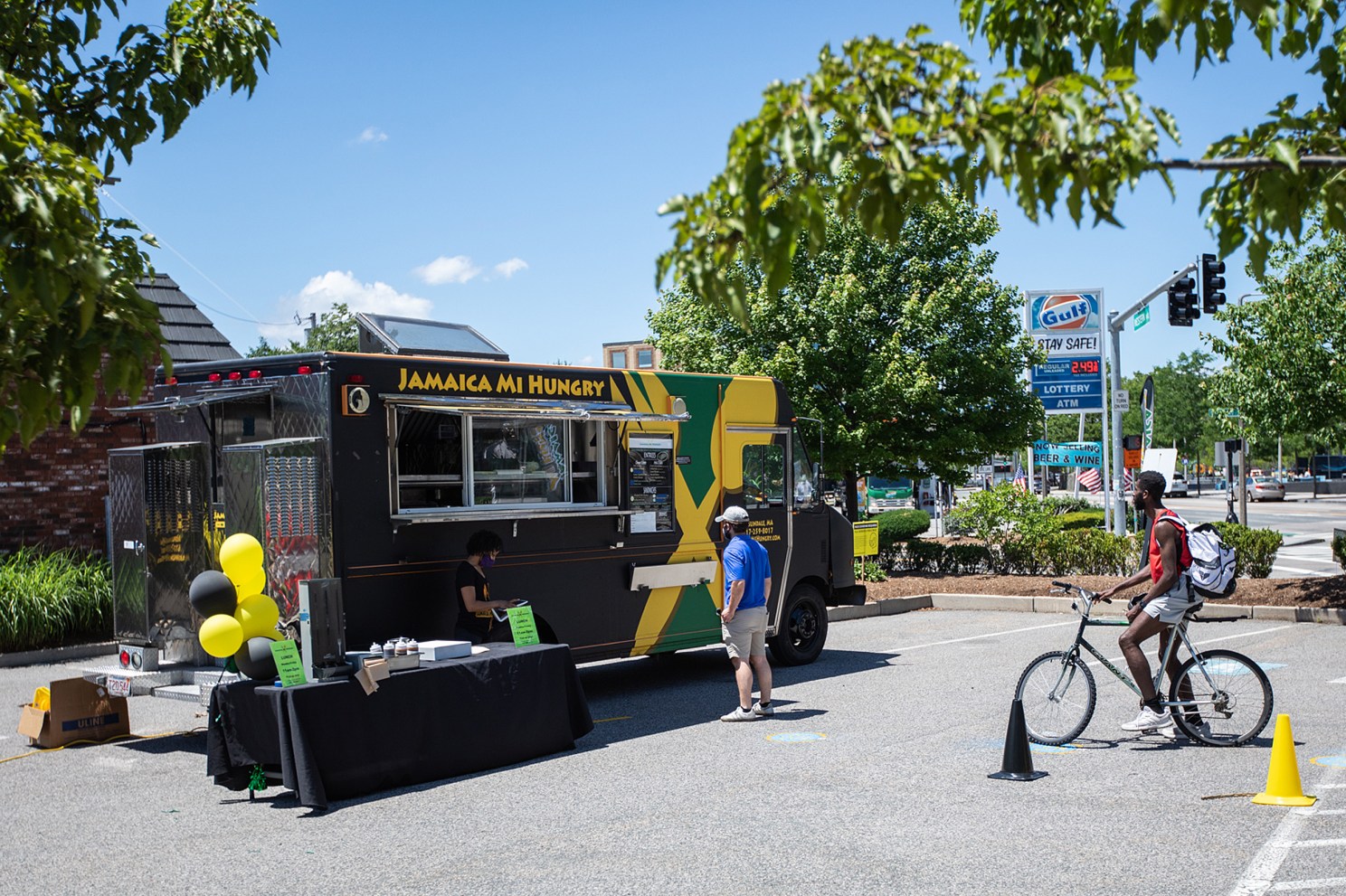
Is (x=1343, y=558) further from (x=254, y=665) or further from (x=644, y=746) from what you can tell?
(x=254, y=665)

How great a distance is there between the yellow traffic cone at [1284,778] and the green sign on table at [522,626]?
204 inches

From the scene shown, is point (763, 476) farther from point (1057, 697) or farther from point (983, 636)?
point (1057, 697)

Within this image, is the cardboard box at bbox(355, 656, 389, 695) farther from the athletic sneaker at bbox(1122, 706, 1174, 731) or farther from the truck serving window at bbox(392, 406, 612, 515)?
the athletic sneaker at bbox(1122, 706, 1174, 731)

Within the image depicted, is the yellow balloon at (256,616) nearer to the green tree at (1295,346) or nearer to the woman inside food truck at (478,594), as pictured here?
the woman inside food truck at (478,594)

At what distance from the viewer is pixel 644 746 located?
9734 mm

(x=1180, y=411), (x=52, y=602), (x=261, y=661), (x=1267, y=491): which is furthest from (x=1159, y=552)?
(x=1180, y=411)

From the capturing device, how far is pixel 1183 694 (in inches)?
360

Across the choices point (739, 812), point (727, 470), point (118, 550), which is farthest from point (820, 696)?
point (118, 550)

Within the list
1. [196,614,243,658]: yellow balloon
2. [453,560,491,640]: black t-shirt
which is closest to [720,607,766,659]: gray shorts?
[453,560,491,640]: black t-shirt

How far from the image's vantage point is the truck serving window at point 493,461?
10.3 meters

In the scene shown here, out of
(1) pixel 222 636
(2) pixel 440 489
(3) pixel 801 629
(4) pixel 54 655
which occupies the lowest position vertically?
(4) pixel 54 655

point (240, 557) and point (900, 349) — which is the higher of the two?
point (900, 349)

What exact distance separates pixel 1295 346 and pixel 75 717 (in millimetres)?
17124

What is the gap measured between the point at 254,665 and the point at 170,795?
0.99 m
